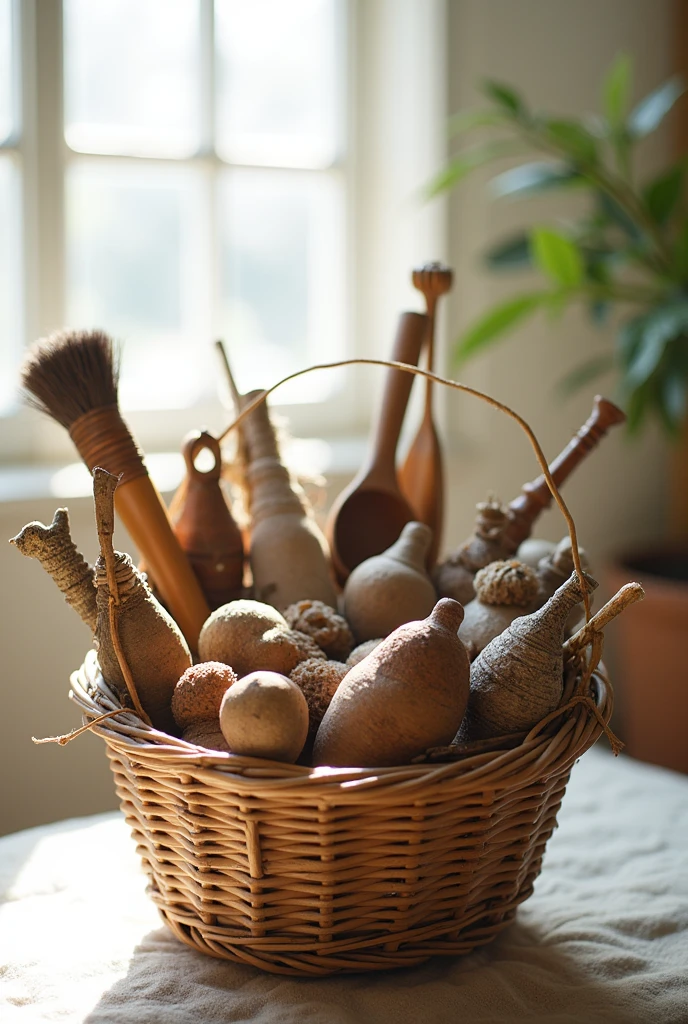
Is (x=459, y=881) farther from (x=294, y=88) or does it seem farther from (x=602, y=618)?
(x=294, y=88)

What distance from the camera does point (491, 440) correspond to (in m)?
1.65

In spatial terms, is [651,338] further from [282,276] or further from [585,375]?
[282,276]

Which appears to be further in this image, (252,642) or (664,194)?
(664,194)

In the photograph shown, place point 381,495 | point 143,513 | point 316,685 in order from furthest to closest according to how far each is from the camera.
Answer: point 381,495, point 143,513, point 316,685

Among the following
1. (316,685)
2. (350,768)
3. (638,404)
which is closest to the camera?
(350,768)

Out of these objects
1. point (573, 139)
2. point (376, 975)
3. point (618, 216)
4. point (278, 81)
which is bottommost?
point (376, 975)

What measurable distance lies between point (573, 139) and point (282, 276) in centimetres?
51

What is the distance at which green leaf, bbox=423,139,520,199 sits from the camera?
1451 mm

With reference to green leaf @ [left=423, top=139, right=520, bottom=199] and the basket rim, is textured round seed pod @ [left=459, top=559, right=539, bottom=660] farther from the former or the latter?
green leaf @ [left=423, top=139, right=520, bottom=199]

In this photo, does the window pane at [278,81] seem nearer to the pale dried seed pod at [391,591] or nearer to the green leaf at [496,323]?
the green leaf at [496,323]

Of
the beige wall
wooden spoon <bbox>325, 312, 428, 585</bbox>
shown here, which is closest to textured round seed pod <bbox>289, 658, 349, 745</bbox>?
wooden spoon <bbox>325, 312, 428, 585</bbox>

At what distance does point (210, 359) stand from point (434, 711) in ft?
3.61

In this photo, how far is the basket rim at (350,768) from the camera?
0.61 metres

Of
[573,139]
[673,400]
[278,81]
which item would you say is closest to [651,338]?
[673,400]
